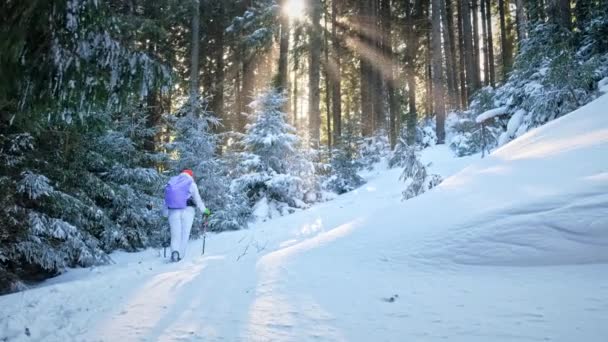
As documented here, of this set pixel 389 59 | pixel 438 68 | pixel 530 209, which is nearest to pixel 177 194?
pixel 530 209

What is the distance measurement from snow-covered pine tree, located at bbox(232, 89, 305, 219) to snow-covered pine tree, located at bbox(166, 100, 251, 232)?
0.92 m

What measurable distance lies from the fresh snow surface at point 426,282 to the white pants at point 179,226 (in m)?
2.10

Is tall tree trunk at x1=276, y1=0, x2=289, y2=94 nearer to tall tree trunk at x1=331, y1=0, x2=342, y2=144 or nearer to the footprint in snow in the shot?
tall tree trunk at x1=331, y1=0, x2=342, y2=144

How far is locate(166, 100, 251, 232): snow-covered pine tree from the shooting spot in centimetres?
1097

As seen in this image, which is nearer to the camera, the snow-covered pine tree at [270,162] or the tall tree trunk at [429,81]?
the snow-covered pine tree at [270,162]

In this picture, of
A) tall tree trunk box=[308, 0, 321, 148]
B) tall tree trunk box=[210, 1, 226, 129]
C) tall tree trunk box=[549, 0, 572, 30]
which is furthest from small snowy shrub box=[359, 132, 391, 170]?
tall tree trunk box=[549, 0, 572, 30]

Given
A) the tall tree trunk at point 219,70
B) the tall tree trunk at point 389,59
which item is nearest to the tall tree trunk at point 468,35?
the tall tree trunk at point 389,59

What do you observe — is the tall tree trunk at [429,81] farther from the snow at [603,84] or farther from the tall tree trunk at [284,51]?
the snow at [603,84]

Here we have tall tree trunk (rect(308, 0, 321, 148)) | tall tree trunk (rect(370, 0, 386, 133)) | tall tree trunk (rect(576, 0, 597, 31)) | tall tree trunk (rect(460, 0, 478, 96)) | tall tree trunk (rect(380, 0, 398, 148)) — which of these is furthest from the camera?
tall tree trunk (rect(380, 0, 398, 148))

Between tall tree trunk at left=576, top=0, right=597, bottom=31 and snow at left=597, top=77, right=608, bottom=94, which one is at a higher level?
tall tree trunk at left=576, top=0, right=597, bottom=31

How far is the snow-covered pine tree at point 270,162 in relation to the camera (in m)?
12.2

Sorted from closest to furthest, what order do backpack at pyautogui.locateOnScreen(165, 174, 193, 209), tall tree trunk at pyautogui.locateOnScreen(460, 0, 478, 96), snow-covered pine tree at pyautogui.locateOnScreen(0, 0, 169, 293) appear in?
1. snow-covered pine tree at pyautogui.locateOnScreen(0, 0, 169, 293)
2. backpack at pyautogui.locateOnScreen(165, 174, 193, 209)
3. tall tree trunk at pyautogui.locateOnScreen(460, 0, 478, 96)

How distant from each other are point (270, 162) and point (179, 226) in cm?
580

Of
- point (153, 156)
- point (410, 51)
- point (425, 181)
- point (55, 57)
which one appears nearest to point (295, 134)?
point (153, 156)
